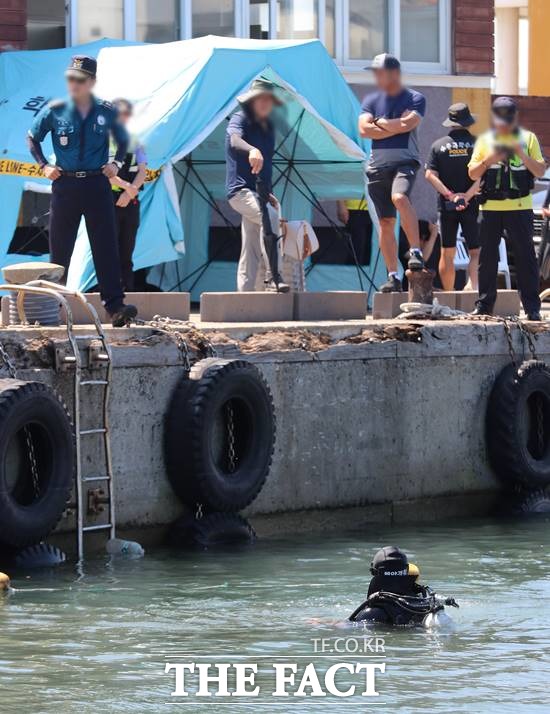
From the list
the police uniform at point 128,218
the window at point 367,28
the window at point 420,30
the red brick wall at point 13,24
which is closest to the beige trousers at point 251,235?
the police uniform at point 128,218

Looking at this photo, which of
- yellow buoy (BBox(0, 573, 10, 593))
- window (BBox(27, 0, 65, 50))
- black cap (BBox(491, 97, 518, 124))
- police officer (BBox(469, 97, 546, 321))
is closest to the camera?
yellow buoy (BBox(0, 573, 10, 593))

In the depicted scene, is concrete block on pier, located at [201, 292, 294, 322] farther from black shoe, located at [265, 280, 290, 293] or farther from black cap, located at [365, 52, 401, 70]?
black cap, located at [365, 52, 401, 70]

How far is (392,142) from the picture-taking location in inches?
615

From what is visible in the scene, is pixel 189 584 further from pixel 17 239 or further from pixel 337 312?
pixel 17 239

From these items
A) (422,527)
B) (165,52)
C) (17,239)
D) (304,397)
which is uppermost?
(165,52)

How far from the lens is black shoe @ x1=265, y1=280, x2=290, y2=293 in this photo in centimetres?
1484

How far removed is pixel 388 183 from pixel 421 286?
3.61 ft

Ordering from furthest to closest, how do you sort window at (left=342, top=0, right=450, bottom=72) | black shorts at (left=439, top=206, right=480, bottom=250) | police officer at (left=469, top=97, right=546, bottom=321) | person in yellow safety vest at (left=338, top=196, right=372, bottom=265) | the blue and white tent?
1. window at (left=342, top=0, right=450, bottom=72)
2. person in yellow safety vest at (left=338, top=196, right=372, bottom=265)
3. the blue and white tent
4. black shorts at (left=439, top=206, right=480, bottom=250)
5. police officer at (left=469, top=97, right=546, bottom=321)

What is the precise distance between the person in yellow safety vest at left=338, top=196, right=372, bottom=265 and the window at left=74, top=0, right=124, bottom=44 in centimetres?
329

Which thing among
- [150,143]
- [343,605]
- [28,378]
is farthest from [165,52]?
[343,605]

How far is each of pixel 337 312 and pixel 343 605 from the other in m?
4.65

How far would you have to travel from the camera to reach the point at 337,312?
15.0 meters

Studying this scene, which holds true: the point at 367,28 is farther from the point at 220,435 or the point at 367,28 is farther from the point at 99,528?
the point at 99,528

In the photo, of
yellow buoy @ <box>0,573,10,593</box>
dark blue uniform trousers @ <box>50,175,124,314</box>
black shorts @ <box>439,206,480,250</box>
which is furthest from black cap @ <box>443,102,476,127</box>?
yellow buoy @ <box>0,573,10,593</box>
